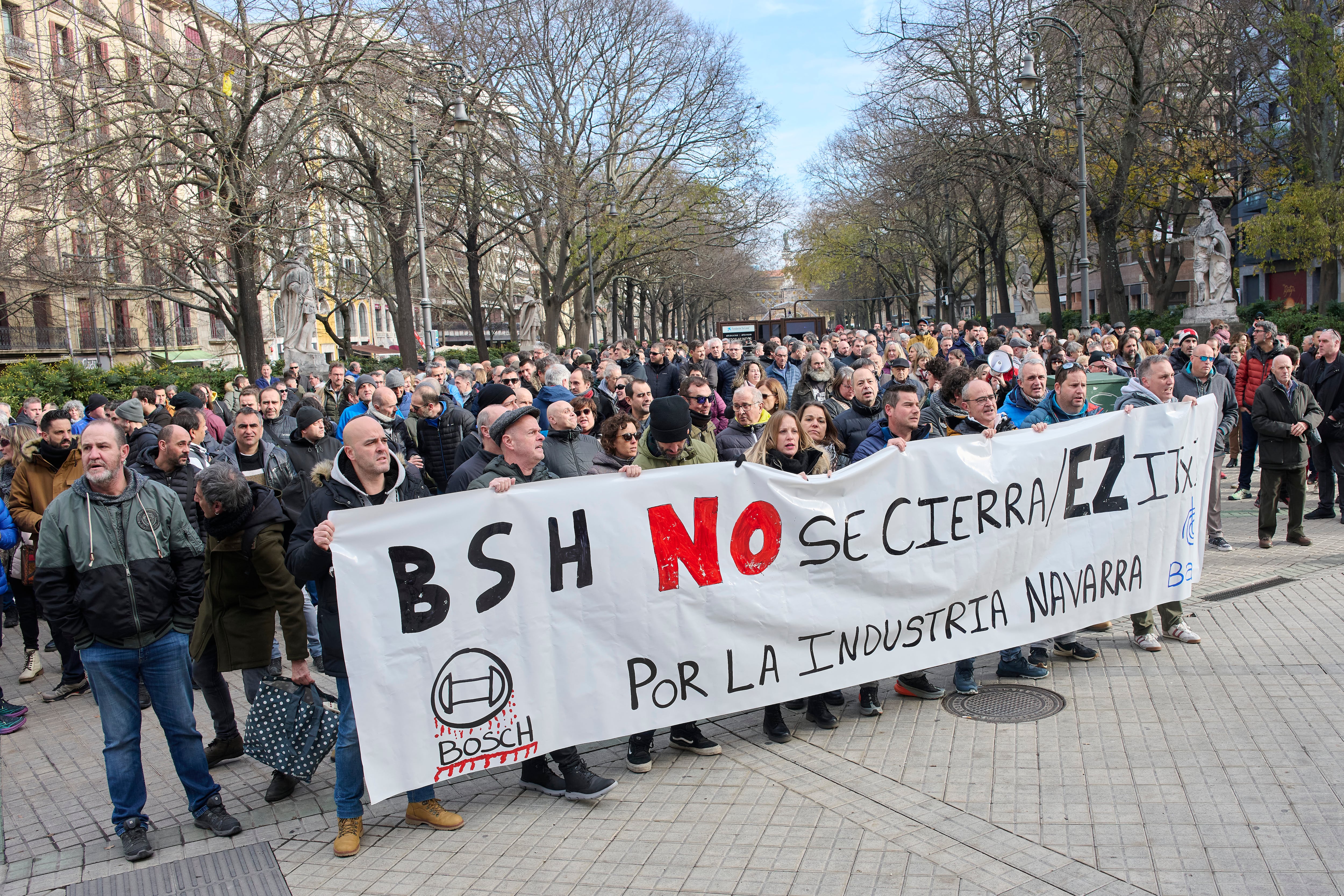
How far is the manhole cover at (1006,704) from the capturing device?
5.62 meters

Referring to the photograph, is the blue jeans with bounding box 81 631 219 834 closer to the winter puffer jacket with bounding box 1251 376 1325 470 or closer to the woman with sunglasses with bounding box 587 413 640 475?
the woman with sunglasses with bounding box 587 413 640 475

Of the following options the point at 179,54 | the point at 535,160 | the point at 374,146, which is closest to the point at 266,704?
the point at 179,54

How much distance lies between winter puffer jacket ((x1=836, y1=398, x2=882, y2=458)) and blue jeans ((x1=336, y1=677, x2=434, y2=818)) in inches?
157

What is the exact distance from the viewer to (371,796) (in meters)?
4.45

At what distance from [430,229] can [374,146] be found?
10744 mm

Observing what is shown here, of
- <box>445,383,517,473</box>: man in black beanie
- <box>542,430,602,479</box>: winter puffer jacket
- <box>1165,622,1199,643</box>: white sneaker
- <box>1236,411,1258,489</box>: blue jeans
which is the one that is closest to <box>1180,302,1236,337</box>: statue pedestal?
<box>1236,411,1258,489</box>: blue jeans

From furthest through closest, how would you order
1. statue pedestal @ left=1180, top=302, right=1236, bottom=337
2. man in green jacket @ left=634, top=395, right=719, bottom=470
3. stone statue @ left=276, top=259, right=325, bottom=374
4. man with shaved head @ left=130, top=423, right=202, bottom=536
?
statue pedestal @ left=1180, top=302, right=1236, bottom=337 → stone statue @ left=276, top=259, right=325, bottom=374 → man with shaved head @ left=130, top=423, right=202, bottom=536 → man in green jacket @ left=634, top=395, right=719, bottom=470

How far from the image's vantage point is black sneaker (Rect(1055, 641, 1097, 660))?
21.2 ft

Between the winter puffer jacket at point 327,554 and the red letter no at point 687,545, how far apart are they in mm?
1287

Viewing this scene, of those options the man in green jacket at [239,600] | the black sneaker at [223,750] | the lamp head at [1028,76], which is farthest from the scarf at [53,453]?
the lamp head at [1028,76]

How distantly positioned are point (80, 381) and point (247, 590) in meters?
19.8

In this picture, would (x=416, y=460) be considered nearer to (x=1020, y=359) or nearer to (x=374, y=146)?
(x=1020, y=359)

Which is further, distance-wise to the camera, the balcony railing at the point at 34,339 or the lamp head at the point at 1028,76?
the balcony railing at the point at 34,339

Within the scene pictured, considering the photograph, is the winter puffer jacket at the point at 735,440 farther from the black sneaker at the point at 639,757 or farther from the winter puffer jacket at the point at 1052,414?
the black sneaker at the point at 639,757
